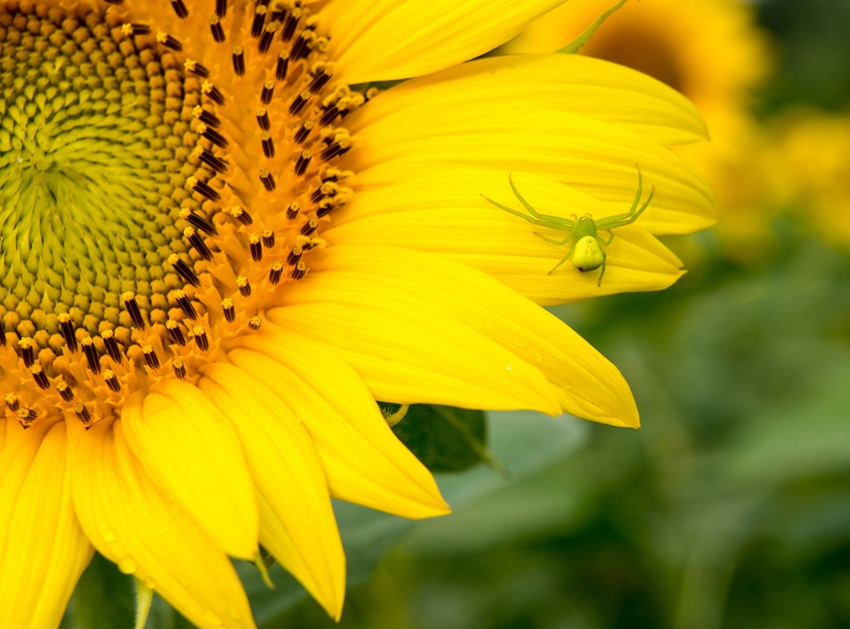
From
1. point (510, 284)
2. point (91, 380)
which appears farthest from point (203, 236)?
point (510, 284)

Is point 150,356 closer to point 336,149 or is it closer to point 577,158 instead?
point 336,149

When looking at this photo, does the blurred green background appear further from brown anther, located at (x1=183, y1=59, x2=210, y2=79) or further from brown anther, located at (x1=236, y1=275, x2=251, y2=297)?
brown anther, located at (x1=183, y1=59, x2=210, y2=79)

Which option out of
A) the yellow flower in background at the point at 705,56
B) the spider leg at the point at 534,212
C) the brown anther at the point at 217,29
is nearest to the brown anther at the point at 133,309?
the brown anther at the point at 217,29

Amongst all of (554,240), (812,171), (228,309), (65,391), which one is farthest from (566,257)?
(812,171)

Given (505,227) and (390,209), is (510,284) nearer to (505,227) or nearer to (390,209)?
(505,227)

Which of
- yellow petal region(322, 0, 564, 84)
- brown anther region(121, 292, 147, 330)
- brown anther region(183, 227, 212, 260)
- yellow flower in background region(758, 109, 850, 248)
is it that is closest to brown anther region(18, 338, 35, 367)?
brown anther region(121, 292, 147, 330)

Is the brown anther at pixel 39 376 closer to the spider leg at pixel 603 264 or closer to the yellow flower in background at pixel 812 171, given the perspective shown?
the spider leg at pixel 603 264

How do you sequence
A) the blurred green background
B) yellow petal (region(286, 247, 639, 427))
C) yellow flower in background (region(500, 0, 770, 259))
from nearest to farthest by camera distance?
yellow petal (region(286, 247, 639, 427)) < the blurred green background < yellow flower in background (region(500, 0, 770, 259))
